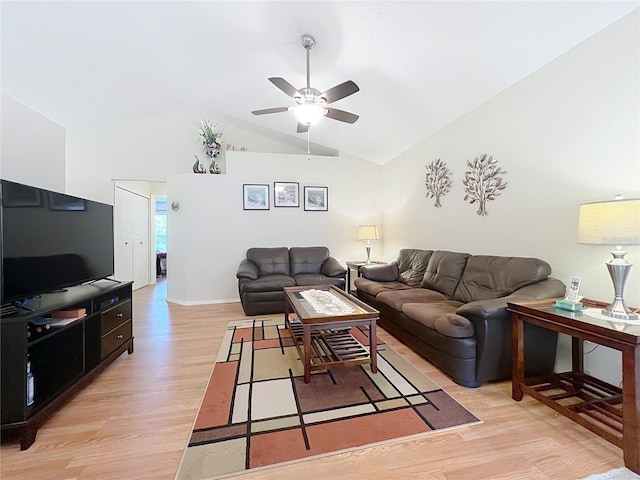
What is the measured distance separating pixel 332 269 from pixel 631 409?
11.3 feet

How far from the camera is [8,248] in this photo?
167 centimetres

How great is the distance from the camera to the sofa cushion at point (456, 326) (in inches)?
82.7

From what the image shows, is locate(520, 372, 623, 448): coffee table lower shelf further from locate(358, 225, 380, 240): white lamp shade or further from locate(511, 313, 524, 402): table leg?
locate(358, 225, 380, 240): white lamp shade

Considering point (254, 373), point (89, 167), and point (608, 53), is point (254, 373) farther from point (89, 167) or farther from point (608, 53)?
point (89, 167)

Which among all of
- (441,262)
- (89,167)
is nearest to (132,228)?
(89,167)

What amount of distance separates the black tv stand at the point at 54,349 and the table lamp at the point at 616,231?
3.27 meters

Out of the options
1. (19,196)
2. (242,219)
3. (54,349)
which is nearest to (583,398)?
(54,349)

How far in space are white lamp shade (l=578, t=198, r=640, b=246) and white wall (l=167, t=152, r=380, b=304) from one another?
3874 millimetres

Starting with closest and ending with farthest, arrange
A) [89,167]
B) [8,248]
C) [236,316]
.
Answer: [8,248], [236,316], [89,167]

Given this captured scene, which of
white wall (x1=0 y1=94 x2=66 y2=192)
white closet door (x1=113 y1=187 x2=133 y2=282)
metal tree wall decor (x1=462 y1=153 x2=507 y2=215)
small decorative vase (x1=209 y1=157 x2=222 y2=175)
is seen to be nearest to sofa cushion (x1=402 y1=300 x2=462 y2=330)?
metal tree wall decor (x1=462 y1=153 x2=507 y2=215)

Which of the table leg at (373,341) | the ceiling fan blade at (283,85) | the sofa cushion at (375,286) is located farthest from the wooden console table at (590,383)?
the ceiling fan blade at (283,85)

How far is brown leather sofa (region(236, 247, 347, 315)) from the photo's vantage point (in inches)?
159

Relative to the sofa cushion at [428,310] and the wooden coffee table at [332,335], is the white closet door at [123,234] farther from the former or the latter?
the sofa cushion at [428,310]

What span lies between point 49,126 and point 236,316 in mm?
2940
